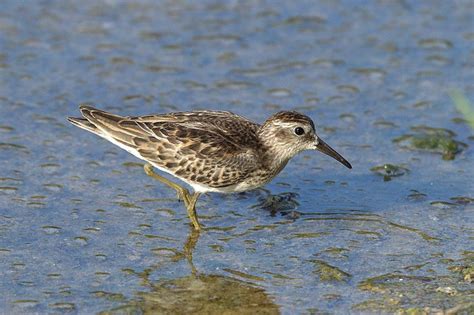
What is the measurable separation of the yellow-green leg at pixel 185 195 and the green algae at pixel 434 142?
2722 millimetres

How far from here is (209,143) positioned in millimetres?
9750

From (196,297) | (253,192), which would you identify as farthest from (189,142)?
(196,297)

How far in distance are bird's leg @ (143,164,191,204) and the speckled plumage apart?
15 cm

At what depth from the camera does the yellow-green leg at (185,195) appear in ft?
31.5

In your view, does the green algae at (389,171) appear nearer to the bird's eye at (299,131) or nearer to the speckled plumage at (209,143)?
the speckled plumage at (209,143)

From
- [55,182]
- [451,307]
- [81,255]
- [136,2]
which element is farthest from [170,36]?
[451,307]

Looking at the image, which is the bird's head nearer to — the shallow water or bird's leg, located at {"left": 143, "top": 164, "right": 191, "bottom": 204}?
the shallow water

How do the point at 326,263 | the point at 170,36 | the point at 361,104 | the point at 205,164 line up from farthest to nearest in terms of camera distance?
the point at 170,36
the point at 361,104
the point at 205,164
the point at 326,263

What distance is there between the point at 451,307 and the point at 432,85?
5.13 m

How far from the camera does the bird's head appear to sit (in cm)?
→ 994

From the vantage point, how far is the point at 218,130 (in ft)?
32.3

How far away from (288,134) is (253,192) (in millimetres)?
913

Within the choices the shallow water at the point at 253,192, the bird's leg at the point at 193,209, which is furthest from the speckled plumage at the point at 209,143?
the shallow water at the point at 253,192

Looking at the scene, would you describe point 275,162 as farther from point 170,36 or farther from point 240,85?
point 170,36
